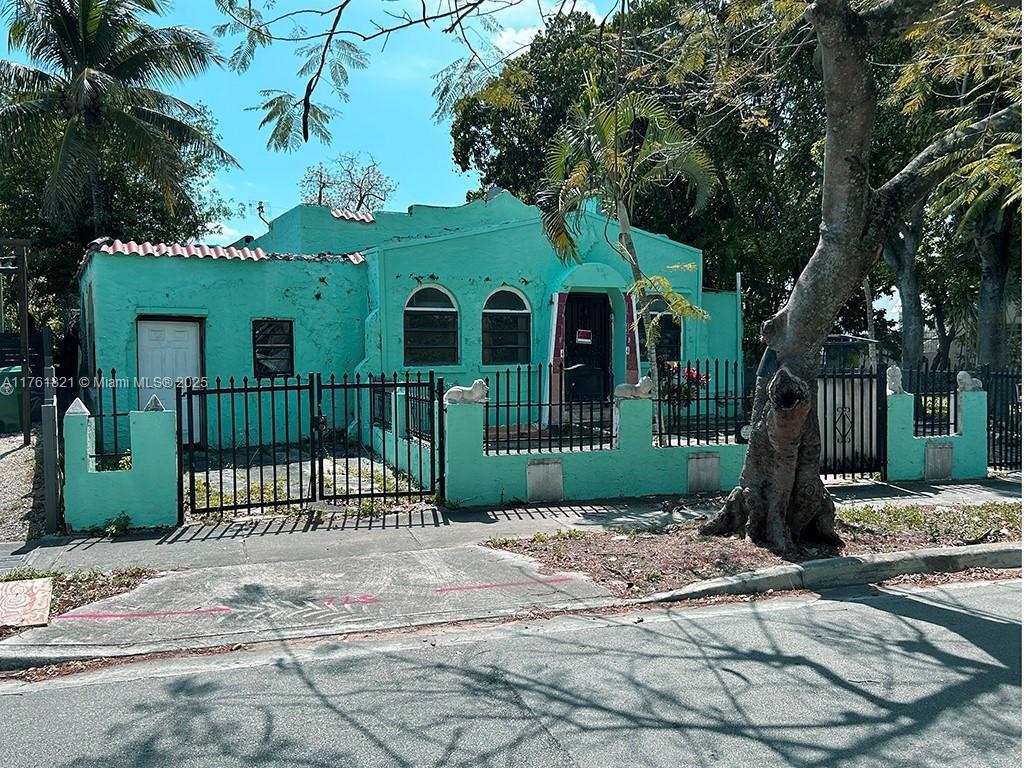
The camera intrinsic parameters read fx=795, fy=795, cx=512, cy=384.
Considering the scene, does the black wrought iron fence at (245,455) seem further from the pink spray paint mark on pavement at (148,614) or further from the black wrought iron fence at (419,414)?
the pink spray paint mark on pavement at (148,614)

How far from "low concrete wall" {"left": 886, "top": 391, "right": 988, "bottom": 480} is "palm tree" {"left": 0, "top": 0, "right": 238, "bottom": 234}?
51.7ft

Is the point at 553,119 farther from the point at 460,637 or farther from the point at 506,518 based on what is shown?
the point at 460,637

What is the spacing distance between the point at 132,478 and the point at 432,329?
24.9 feet

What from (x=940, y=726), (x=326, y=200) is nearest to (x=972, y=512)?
(x=940, y=726)

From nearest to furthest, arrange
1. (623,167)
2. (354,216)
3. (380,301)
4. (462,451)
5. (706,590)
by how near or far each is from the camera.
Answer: (706,590) → (462,451) → (623,167) → (380,301) → (354,216)

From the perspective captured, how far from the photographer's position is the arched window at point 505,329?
1554cm

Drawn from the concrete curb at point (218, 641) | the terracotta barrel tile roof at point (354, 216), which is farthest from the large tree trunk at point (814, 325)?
the terracotta barrel tile roof at point (354, 216)

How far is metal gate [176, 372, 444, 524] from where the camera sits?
8688 mm

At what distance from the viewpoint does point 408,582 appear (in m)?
6.57

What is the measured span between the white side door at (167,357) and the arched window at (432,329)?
3.74 metres

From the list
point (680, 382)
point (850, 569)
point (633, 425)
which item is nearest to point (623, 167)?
point (680, 382)

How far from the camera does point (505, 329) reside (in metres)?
15.7

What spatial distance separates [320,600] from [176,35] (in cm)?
1791

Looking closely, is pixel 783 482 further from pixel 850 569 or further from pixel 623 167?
pixel 623 167
